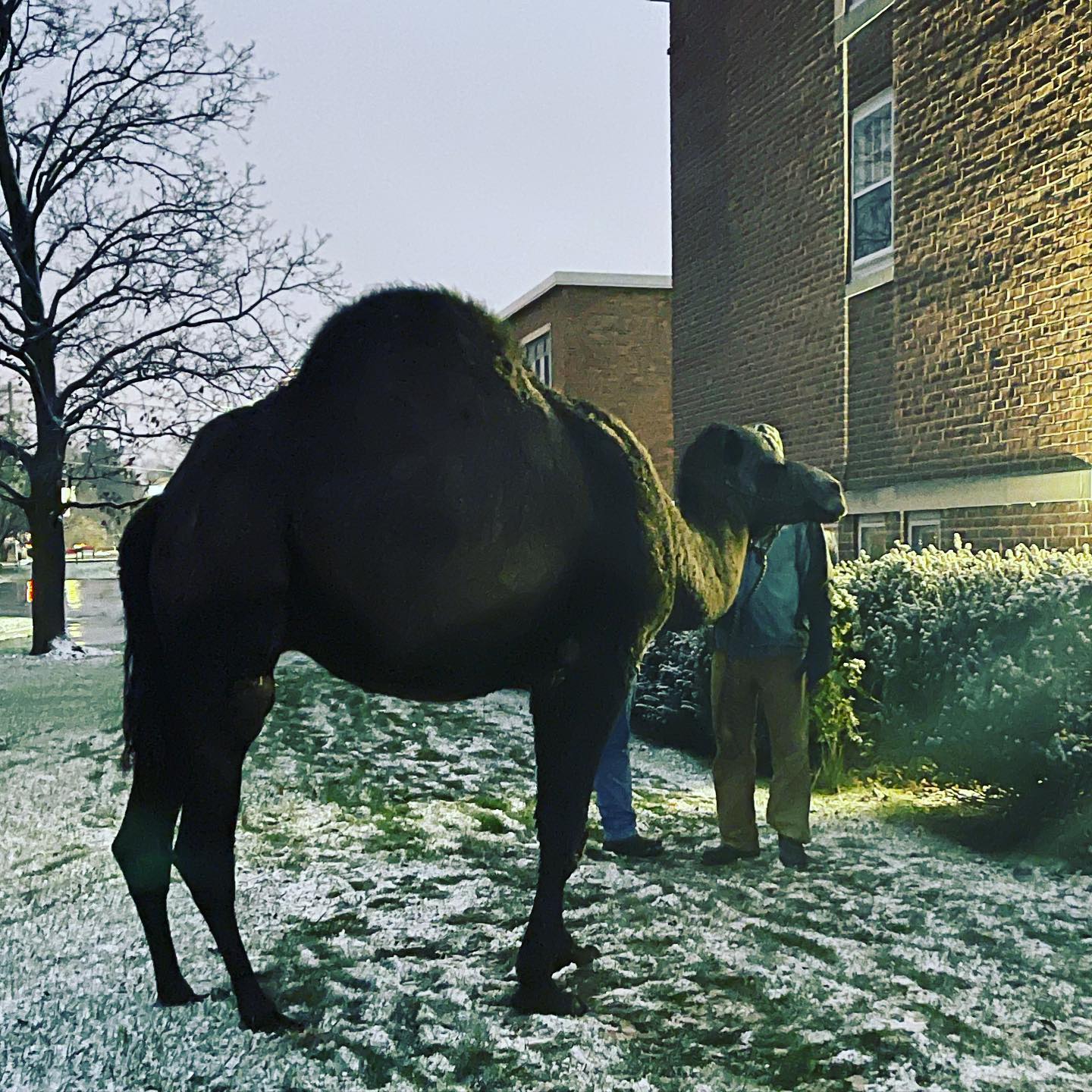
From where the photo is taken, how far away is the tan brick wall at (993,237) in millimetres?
9023

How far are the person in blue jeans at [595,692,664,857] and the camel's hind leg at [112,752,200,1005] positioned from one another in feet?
7.70

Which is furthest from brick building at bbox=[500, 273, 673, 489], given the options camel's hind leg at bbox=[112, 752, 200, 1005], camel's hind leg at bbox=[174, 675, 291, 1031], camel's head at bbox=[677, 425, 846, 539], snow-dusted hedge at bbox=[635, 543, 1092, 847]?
camel's hind leg at bbox=[174, 675, 291, 1031]

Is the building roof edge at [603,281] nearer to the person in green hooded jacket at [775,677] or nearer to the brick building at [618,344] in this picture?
the brick building at [618,344]

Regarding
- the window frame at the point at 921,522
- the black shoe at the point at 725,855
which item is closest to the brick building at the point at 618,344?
the window frame at the point at 921,522

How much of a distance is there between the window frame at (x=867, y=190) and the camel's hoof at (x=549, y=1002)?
954cm

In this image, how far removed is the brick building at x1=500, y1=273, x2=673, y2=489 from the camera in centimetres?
2325

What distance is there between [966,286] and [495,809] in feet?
22.2

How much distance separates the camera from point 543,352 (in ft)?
81.0

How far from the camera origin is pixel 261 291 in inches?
736

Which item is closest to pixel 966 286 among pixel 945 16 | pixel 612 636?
pixel 945 16

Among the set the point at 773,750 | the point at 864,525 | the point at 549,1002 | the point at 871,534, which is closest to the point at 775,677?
the point at 773,750

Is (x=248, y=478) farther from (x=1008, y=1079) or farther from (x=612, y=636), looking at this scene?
(x=1008, y=1079)

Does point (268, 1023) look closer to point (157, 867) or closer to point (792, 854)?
point (157, 867)

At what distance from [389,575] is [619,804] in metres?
2.54
